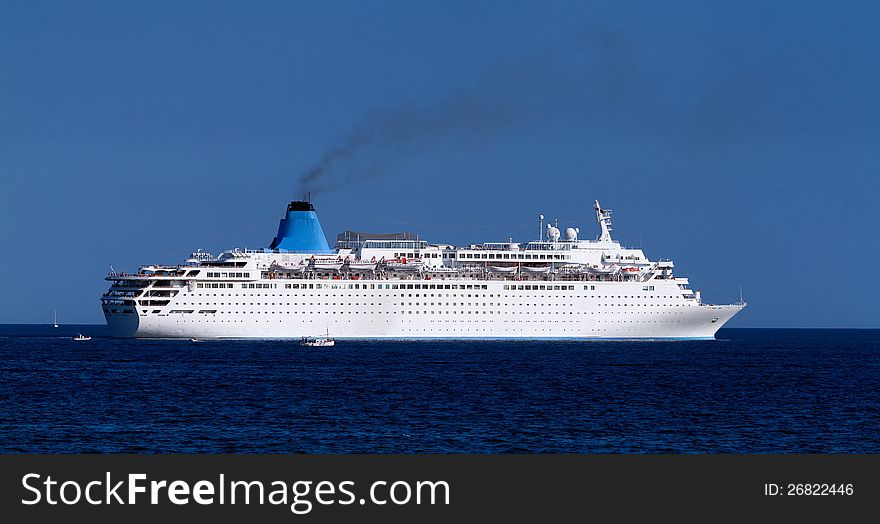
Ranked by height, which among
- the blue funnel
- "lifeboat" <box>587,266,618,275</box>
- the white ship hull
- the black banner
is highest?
the blue funnel

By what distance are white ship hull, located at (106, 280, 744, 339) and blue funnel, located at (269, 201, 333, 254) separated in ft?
18.2

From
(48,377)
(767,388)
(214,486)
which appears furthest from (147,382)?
(214,486)

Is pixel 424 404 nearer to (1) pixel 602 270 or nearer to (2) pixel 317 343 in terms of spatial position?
(2) pixel 317 343

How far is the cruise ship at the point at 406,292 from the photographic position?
79000 millimetres

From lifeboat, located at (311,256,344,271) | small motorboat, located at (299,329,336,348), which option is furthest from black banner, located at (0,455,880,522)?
lifeboat, located at (311,256,344,271)

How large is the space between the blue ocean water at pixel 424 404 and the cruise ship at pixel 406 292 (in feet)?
37.6

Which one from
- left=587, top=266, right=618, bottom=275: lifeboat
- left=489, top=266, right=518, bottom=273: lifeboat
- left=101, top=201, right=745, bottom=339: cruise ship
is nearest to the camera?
left=101, top=201, right=745, bottom=339: cruise ship

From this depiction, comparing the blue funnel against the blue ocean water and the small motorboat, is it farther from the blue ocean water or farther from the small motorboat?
the blue ocean water

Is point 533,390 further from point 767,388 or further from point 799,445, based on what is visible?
point 799,445

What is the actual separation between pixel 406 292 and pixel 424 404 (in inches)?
1712

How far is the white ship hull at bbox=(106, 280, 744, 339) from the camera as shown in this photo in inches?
3118

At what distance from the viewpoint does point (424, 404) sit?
3938 cm

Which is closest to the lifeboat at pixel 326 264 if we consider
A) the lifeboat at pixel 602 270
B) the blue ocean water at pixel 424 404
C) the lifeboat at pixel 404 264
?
the lifeboat at pixel 404 264

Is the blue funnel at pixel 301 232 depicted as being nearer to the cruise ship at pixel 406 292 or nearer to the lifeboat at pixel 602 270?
the cruise ship at pixel 406 292
